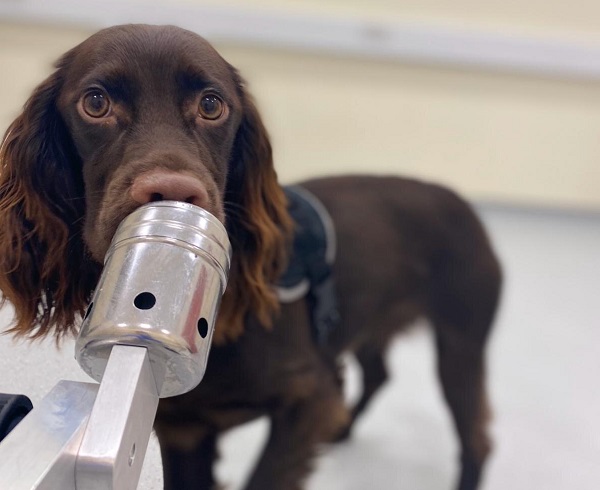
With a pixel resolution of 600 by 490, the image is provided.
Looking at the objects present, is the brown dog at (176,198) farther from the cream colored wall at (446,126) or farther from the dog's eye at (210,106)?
the cream colored wall at (446,126)

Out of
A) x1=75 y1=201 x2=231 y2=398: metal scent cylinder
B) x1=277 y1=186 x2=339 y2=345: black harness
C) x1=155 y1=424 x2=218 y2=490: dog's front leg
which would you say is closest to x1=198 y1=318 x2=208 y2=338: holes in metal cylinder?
x1=75 y1=201 x2=231 y2=398: metal scent cylinder

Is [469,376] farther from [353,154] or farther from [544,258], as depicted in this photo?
[544,258]

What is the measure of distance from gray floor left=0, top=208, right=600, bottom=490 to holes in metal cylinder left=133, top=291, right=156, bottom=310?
409 mm

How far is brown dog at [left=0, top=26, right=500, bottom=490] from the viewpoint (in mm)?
258

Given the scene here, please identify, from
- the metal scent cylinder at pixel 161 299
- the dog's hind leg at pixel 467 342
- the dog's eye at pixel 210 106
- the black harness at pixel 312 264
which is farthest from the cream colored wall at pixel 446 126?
the metal scent cylinder at pixel 161 299

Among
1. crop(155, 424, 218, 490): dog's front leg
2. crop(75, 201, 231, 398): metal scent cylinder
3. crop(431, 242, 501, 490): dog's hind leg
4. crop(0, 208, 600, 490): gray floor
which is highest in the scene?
crop(75, 201, 231, 398): metal scent cylinder

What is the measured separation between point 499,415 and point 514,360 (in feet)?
0.54

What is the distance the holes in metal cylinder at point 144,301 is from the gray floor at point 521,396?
0.41 meters

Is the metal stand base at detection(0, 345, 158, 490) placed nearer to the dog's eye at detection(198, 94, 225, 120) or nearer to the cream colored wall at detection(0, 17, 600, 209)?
the dog's eye at detection(198, 94, 225, 120)

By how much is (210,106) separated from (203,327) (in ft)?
0.46

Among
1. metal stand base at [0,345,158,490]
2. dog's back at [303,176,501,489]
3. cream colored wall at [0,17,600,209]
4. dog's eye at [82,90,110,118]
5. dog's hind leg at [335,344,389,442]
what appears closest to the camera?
metal stand base at [0,345,158,490]

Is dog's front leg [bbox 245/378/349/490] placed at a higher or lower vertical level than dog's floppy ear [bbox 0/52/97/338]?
lower

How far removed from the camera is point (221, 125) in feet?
1.03

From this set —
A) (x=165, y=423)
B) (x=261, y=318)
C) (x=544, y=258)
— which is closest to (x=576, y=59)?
(x=544, y=258)
